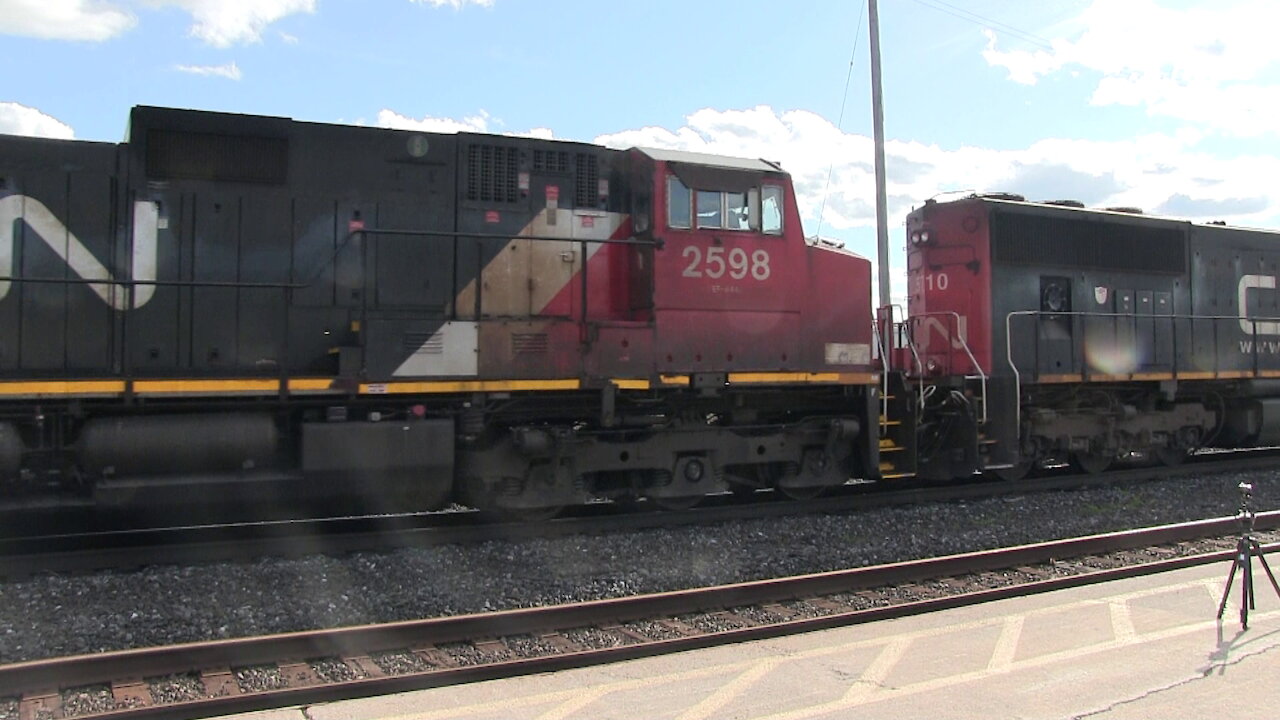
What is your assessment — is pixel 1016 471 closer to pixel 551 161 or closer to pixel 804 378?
pixel 804 378

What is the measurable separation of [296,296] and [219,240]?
2.53ft

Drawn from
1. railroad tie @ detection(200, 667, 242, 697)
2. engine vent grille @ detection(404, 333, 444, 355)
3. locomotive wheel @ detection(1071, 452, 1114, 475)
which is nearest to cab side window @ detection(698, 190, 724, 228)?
engine vent grille @ detection(404, 333, 444, 355)

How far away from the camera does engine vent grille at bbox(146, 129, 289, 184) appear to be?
A: 307 inches

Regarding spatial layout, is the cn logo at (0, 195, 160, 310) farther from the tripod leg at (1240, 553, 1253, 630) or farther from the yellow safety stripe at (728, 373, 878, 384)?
the tripod leg at (1240, 553, 1253, 630)

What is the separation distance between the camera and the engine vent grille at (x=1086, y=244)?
40.3ft

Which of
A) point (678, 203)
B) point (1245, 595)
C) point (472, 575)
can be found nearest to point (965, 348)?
point (678, 203)

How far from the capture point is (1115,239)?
43.0ft

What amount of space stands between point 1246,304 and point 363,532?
1371cm

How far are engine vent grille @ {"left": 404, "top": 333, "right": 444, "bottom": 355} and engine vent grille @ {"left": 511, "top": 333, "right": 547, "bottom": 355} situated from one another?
0.66 meters

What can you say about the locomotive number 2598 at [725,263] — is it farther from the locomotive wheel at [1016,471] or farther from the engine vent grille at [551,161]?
the locomotive wheel at [1016,471]

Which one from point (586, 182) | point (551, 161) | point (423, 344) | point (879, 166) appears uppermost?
point (879, 166)

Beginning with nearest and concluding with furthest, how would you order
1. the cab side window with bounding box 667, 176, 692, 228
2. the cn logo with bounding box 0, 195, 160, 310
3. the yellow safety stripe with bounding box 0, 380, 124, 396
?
the yellow safety stripe with bounding box 0, 380, 124, 396 < the cn logo with bounding box 0, 195, 160, 310 < the cab side window with bounding box 667, 176, 692, 228

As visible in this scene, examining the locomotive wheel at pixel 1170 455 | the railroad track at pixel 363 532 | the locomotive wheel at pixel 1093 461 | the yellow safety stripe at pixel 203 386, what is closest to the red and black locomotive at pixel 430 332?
the yellow safety stripe at pixel 203 386

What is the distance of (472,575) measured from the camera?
7059 mm
